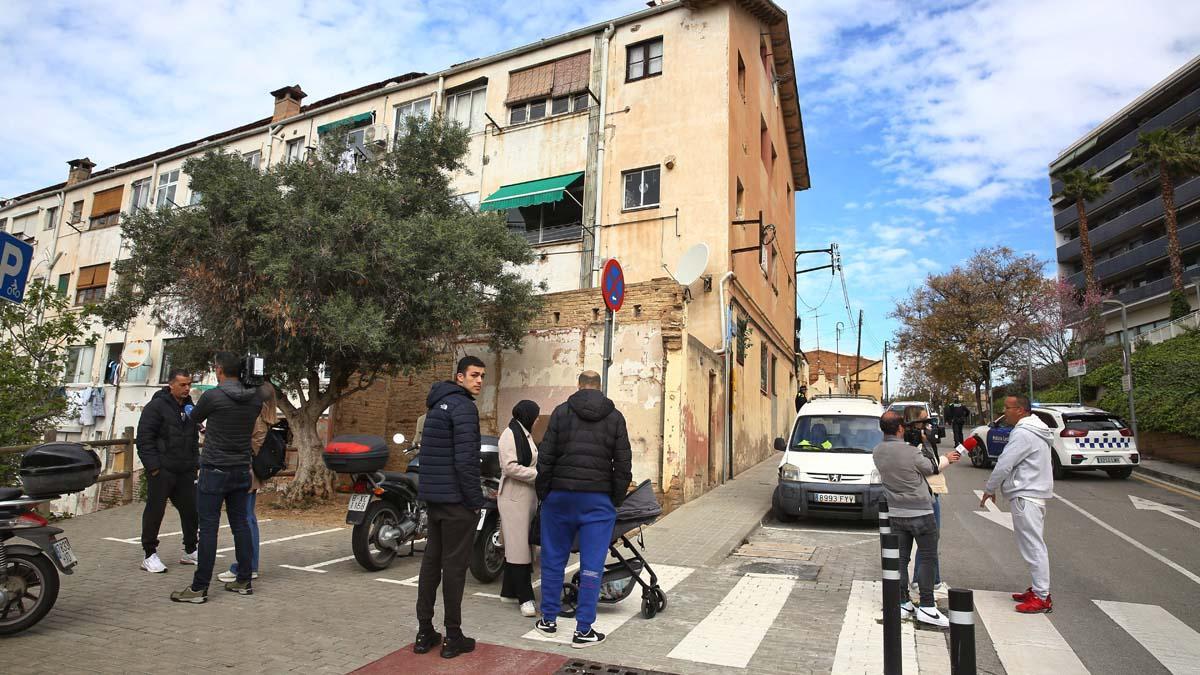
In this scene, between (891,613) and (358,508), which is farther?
(358,508)

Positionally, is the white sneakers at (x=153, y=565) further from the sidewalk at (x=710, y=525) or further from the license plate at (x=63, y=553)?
the sidewalk at (x=710, y=525)

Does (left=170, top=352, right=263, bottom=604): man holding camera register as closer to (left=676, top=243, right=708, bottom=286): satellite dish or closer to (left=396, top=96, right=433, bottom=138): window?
(left=676, top=243, right=708, bottom=286): satellite dish

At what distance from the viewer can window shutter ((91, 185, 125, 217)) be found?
1113 inches

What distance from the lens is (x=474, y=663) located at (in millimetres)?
4160

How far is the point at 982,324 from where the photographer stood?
38406mm

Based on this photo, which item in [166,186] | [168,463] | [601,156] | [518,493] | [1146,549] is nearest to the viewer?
[518,493]

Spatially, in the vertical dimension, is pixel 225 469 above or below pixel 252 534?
above

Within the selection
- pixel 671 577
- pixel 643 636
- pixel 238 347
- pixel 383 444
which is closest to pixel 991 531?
pixel 671 577

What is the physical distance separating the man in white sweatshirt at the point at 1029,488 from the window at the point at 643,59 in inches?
540

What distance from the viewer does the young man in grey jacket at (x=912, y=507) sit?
211 inches

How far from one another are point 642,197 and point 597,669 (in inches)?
540

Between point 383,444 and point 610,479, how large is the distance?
9.92 feet

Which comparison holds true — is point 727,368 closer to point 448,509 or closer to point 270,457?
point 270,457

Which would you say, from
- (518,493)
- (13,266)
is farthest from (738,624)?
(13,266)
